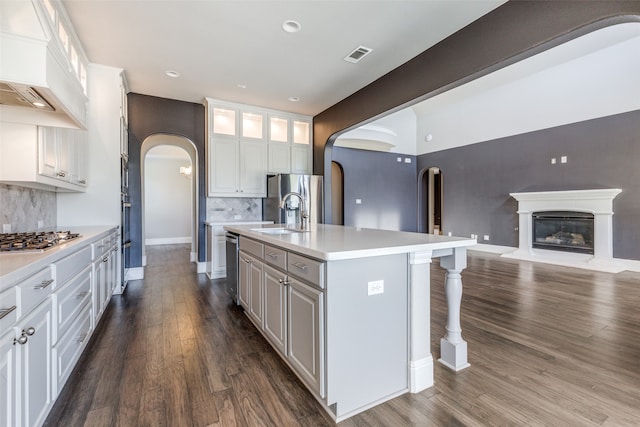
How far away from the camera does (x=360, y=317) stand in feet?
5.18

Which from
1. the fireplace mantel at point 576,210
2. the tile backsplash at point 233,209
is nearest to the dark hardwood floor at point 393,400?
the tile backsplash at point 233,209

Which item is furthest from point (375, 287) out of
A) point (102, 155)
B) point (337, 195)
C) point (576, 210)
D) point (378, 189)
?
point (378, 189)

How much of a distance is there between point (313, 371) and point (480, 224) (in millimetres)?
7017

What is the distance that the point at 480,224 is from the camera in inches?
286

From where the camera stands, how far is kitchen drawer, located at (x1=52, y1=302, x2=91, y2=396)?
1596mm

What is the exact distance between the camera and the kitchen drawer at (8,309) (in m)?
1.02

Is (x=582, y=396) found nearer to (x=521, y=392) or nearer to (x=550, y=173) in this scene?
(x=521, y=392)

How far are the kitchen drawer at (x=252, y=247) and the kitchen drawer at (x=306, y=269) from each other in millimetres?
564

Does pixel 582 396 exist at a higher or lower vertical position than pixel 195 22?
lower

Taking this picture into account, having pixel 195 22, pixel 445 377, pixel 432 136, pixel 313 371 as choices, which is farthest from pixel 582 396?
pixel 432 136

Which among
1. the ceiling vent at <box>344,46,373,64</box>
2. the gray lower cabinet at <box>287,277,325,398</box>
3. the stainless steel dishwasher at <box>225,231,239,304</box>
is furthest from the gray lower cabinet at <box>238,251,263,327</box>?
the ceiling vent at <box>344,46,373,64</box>

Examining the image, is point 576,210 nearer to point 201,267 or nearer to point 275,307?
point 275,307

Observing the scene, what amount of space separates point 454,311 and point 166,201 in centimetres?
870

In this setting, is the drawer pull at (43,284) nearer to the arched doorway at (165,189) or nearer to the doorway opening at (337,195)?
the doorway opening at (337,195)
